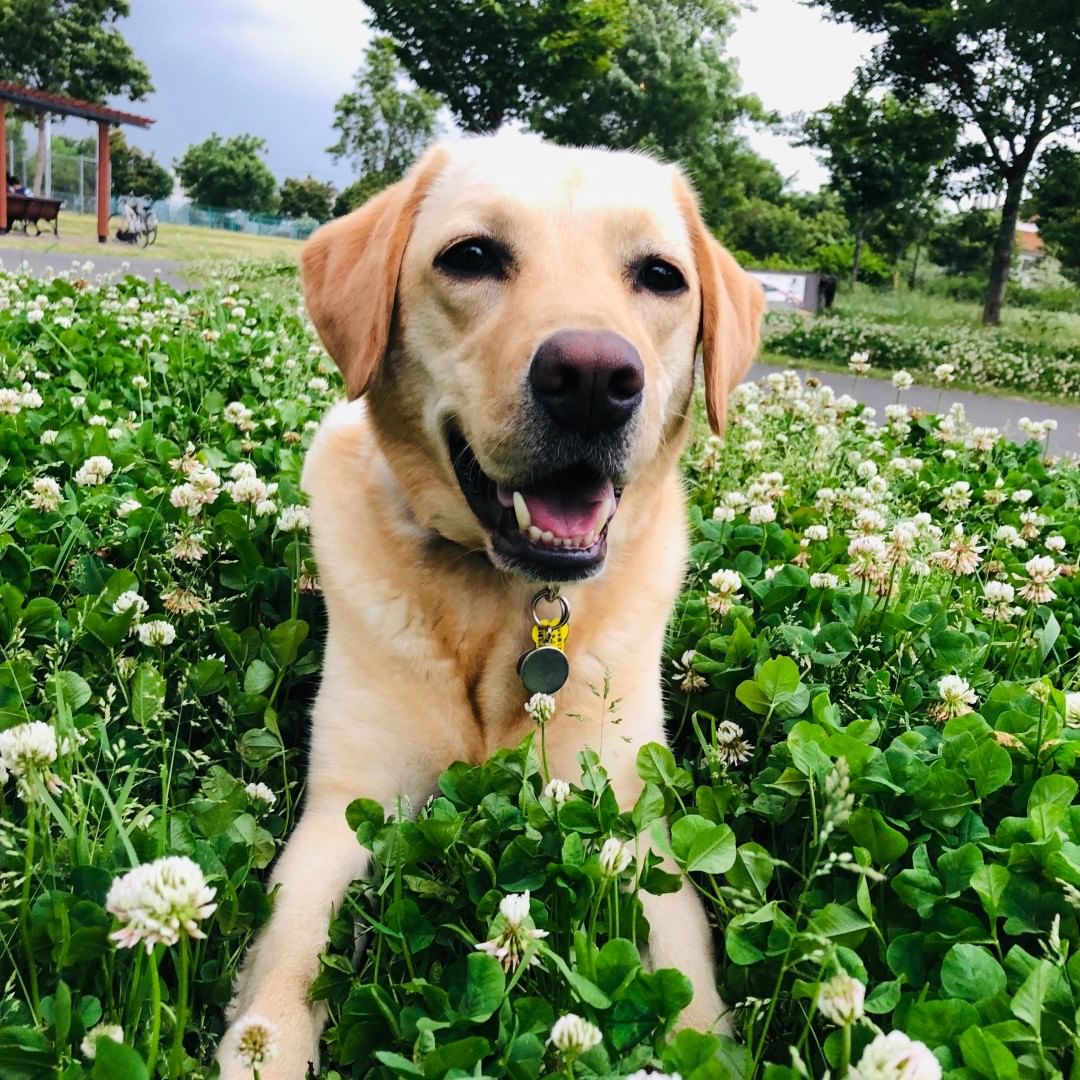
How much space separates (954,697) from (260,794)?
5.71 feet

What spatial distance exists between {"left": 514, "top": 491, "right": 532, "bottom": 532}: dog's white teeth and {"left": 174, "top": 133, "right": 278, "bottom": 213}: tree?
325ft

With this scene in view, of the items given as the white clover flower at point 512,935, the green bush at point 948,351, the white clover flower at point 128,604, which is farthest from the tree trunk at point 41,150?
the white clover flower at point 512,935

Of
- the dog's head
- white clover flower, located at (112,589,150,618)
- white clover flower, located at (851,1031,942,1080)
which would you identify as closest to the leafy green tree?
the dog's head

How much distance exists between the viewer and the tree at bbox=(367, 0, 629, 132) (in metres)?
33.6

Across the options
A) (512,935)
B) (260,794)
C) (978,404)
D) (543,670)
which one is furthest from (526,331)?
(978,404)

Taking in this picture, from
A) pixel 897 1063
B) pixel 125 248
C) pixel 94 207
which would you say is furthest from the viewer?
pixel 94 207

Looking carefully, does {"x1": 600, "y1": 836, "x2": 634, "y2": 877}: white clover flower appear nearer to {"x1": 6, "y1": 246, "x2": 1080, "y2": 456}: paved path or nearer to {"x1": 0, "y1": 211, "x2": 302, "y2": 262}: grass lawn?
{"x1": 6, "y1": 246, "x2": 1080, "y2": 456}: paved path

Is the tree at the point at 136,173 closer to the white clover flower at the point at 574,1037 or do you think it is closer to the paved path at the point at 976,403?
the paved path at the point at 976,403

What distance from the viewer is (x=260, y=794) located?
6.79 ft

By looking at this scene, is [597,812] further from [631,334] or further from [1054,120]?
[1054,120]

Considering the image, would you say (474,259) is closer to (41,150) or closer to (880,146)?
(880,146)

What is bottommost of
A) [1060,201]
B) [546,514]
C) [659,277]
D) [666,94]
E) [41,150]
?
[546,514]

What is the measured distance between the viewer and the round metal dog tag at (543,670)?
7.52 ft

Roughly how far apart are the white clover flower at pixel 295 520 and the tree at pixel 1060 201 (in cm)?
2449
